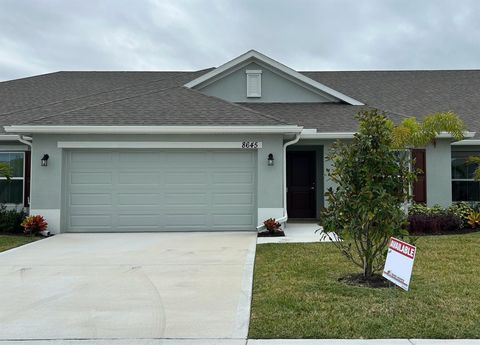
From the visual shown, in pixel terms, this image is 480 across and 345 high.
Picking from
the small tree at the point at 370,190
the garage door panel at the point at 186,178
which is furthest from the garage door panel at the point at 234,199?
the small tree at the point at 370,190

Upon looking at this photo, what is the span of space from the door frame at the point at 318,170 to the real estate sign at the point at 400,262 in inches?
336

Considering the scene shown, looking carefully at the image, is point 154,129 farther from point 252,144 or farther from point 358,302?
point 358,302

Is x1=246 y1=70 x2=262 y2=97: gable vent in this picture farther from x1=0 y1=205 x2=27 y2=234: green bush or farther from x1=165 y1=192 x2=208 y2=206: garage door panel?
x1=0 y1=205 x2=27 y2=234: green bush

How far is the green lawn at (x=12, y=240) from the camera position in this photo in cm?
1015

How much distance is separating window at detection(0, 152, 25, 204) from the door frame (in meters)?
8.38

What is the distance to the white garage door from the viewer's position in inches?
479

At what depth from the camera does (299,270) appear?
24.3 feet

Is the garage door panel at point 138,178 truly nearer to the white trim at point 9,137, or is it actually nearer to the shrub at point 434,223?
the white trim at point 9,137

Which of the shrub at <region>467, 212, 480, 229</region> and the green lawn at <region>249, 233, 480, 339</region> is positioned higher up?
the shrub at <region>467, 212, 480, 229</region>

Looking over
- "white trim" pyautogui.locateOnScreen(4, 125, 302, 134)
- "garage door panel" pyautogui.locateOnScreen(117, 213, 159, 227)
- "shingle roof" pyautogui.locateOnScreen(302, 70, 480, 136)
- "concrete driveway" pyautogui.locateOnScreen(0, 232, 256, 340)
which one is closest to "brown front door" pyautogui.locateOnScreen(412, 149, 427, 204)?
"shingle roof" pyautogui.locateOnScreen(302, 70, 480, 136)

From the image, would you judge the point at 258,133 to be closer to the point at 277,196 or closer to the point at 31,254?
the point at 277,196

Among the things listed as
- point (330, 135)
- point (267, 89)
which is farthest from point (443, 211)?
point (267, 89)

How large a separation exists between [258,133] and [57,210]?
5.66 metres

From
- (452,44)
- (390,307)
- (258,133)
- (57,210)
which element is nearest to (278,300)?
(390,307)
